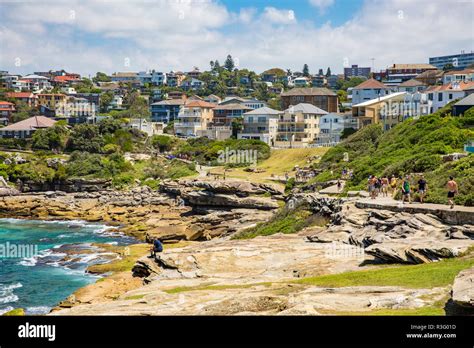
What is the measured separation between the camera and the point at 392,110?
7544cm

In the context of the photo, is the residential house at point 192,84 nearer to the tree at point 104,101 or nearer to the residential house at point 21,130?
the tree at point 104,101

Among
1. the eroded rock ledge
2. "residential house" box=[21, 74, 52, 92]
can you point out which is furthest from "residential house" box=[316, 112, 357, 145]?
"residential house" box=[21, 74, 52, 92]

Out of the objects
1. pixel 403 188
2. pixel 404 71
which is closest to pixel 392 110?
pixel 403 188

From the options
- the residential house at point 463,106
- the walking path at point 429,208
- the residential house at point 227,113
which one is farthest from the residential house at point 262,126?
the walking path at point 429,208

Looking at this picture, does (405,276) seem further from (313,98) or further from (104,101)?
(104,101)

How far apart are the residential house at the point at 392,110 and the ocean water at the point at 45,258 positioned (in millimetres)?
34906

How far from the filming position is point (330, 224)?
3128 centimetres

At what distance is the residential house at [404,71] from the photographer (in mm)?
134875

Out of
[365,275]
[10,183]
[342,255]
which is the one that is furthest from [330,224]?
[10,183]

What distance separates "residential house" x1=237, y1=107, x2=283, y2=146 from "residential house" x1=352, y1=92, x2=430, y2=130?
1540 cm

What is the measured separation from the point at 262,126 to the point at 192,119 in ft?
63.1

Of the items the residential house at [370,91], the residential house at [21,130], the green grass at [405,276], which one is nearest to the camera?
the green grass at [405,276]
